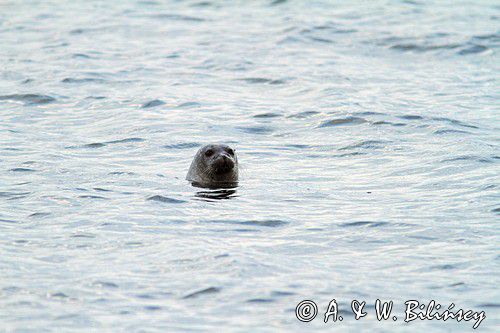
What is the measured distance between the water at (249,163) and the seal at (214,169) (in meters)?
0.21

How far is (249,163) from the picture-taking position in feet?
46.8

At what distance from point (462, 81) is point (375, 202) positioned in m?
8.45

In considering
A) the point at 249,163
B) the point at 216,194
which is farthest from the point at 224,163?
the point at 249,163

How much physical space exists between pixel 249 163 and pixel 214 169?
3.96ft

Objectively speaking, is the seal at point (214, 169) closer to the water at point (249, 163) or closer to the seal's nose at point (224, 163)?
the seal's nose at point (224, 163)

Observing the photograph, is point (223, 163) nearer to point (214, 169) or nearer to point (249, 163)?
point (214, 169)

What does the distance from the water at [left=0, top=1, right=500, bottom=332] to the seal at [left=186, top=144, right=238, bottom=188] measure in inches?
8.3

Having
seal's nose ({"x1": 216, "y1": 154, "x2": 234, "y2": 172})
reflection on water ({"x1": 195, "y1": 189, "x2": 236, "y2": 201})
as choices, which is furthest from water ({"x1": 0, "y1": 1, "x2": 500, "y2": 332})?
seal's nose ({"x1": 216, "y1": 154, "x2": 234, "y2": 172})

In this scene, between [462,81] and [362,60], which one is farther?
[362,60]

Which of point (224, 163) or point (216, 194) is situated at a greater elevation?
point (224, 163)

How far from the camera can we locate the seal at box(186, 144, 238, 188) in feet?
43.2

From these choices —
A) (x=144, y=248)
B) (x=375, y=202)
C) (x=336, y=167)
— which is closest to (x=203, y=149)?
(x=336, y=167)

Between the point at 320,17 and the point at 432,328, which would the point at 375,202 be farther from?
the point at 320,17

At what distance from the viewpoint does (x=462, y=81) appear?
64.7 ft
